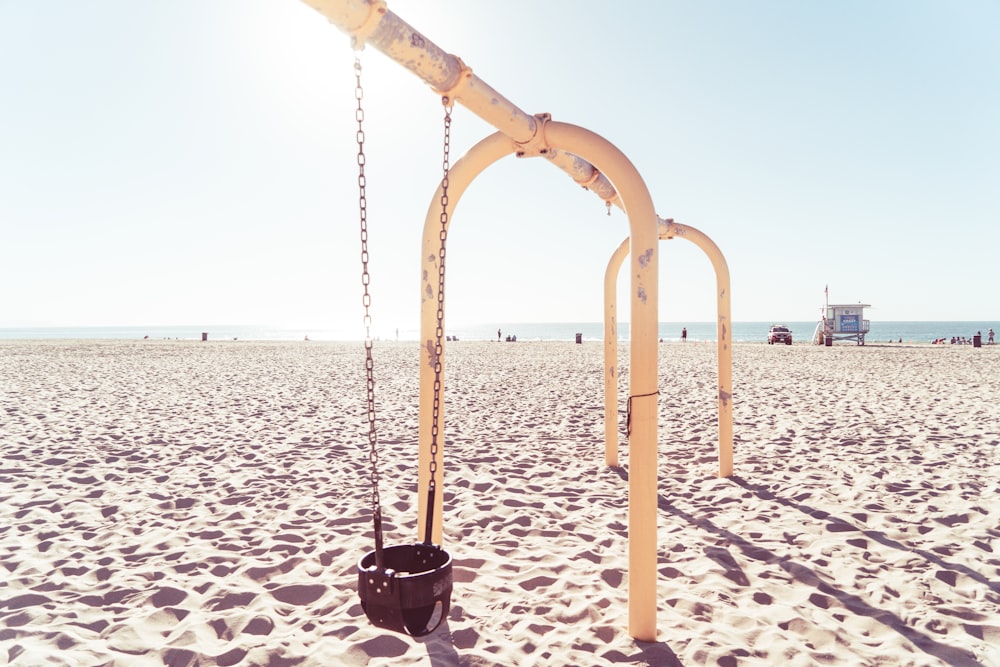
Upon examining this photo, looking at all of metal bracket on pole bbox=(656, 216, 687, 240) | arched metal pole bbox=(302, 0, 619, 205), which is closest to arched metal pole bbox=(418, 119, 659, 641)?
arched metal pole bbox=(302, 0, 619, 205)

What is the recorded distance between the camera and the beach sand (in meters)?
2.80

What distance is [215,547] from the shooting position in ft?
13.0

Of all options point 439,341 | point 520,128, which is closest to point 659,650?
point 439,341

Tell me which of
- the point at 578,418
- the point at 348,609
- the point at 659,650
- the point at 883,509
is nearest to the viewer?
the point at 659,650

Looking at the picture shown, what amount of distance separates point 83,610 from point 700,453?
605 cm

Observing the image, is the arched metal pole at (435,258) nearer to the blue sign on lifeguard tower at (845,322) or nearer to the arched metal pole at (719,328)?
the arched metal pole at (719,328)

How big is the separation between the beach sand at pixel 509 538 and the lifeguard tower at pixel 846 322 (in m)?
28.7

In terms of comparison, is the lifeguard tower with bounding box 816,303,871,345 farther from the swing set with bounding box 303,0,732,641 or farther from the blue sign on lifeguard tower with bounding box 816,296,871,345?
the swing set with bounding box 303,0,732,641

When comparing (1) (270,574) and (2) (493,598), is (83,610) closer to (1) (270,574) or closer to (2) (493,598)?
(1) (270,574)

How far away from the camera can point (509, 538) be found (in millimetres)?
4145

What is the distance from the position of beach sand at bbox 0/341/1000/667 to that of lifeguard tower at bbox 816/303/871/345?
94.3 ft

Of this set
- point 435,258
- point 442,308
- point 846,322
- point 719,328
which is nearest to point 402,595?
point 442,308

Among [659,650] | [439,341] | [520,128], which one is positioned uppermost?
[520,128]

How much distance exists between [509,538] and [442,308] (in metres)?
2.08
